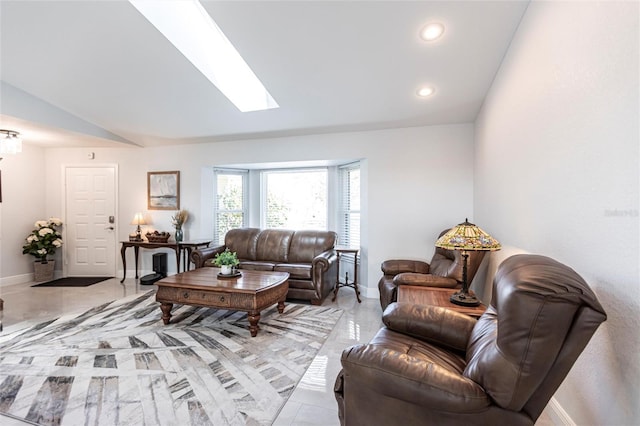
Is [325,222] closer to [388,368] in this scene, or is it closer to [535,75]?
[535,75]

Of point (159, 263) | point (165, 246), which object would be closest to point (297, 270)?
point (165, 246)

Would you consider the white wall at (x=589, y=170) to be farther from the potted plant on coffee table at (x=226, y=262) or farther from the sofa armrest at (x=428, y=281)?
the potted plant on coffee table at (x=226, y=262)

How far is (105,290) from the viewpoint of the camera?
439cm

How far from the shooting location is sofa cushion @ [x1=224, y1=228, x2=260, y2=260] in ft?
15.1

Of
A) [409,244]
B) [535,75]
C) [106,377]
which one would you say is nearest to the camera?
[535,75]

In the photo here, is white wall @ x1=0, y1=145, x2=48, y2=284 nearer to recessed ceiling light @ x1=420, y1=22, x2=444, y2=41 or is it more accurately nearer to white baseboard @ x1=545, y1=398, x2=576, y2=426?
recessed ceiling light @ x1=420, y1=22, x2=444, y2=41

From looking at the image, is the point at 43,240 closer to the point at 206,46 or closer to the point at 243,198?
the point at 243,198

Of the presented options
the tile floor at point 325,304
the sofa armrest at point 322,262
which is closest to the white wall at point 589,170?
the tile floor at point 325,304

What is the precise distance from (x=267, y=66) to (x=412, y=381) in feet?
9.61

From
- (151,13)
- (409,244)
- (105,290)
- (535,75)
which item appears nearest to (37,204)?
(105,290)

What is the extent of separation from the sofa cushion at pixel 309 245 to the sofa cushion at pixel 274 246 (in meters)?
0.10

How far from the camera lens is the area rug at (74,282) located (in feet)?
15.3

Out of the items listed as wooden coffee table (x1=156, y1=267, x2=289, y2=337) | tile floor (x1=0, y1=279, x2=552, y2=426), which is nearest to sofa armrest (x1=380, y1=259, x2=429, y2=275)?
tile floor (x1=0, y1=279, x2=552, y2=426)

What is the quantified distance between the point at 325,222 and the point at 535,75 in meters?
3.61
